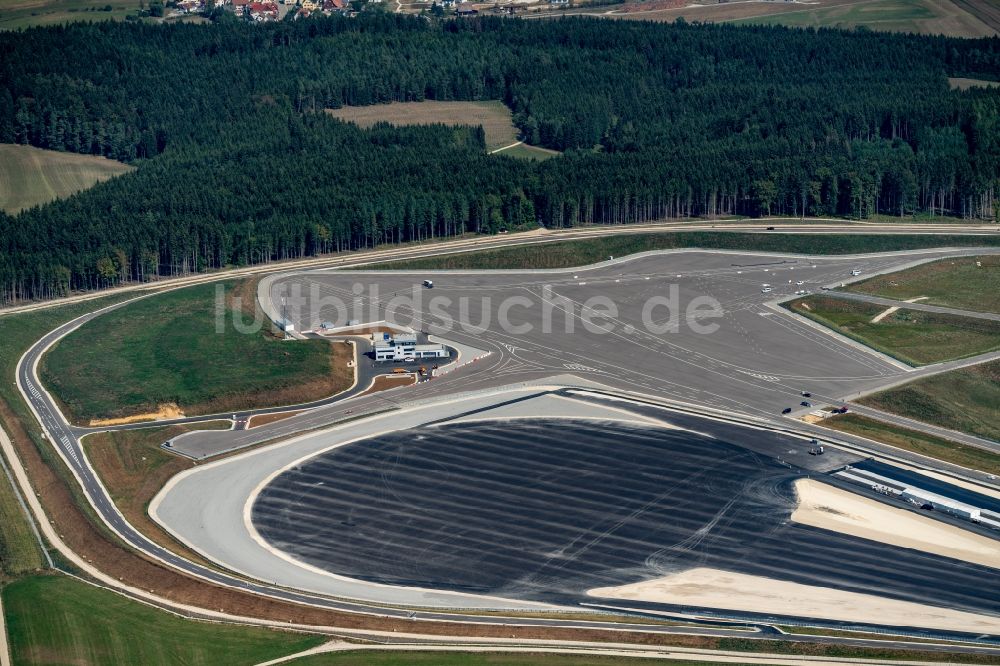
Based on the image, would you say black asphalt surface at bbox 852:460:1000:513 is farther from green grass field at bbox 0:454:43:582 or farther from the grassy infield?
green grass field at bbox 0:454:43:582

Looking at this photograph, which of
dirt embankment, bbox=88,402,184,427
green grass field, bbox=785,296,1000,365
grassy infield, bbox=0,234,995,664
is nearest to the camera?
grassy infield, bbox=0,234,995,664

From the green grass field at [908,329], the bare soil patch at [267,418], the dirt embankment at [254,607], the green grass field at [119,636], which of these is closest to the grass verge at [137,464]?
the bare soil patch at [267,418]

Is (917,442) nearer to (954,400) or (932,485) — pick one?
(932,485)

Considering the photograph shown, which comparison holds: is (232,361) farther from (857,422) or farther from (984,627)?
(984,627)

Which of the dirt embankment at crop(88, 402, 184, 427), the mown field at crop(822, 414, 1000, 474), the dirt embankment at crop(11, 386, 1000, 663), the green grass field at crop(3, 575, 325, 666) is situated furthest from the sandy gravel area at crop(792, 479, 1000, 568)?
the dirt embankment at crop(88, 402, 184, 427)

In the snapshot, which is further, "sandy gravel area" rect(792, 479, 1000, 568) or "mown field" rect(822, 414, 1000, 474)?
"mown field" rect(822, 414, 1000, 474)

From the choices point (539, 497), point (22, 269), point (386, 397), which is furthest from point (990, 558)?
point (22, 269)

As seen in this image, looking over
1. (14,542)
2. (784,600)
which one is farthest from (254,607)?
(784,600)
